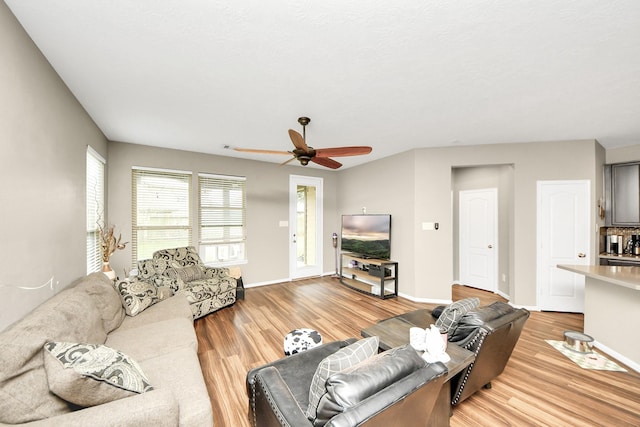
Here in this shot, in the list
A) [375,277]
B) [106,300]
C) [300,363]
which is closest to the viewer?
[300,363]

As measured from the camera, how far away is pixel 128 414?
106 cm

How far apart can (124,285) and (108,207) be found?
1.99 meters

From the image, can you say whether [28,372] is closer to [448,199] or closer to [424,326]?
[424,326]

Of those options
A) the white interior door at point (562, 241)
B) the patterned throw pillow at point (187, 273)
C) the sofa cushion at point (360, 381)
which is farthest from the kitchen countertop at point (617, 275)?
the patterned throw pillow at point (187, 273)

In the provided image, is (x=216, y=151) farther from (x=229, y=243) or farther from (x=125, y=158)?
(x=229, y=243)

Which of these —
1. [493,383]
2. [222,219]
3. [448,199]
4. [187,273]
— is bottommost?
[493,383]

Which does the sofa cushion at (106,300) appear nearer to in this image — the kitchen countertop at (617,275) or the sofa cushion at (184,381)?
the sofa cushion at (184,381)

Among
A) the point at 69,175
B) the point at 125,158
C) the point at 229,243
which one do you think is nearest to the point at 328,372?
the point at 69,175

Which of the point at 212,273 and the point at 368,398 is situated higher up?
the point at 368,398

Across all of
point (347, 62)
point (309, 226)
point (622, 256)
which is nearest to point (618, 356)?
point (622, 256)

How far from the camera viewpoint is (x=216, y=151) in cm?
447

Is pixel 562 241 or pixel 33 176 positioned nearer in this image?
pixel 33 176

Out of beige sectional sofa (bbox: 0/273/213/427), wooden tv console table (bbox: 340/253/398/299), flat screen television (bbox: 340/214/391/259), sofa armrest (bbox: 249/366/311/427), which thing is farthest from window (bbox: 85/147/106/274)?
flat screen television (bbox: 340/214/391/259)

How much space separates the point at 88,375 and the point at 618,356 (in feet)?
14.7
